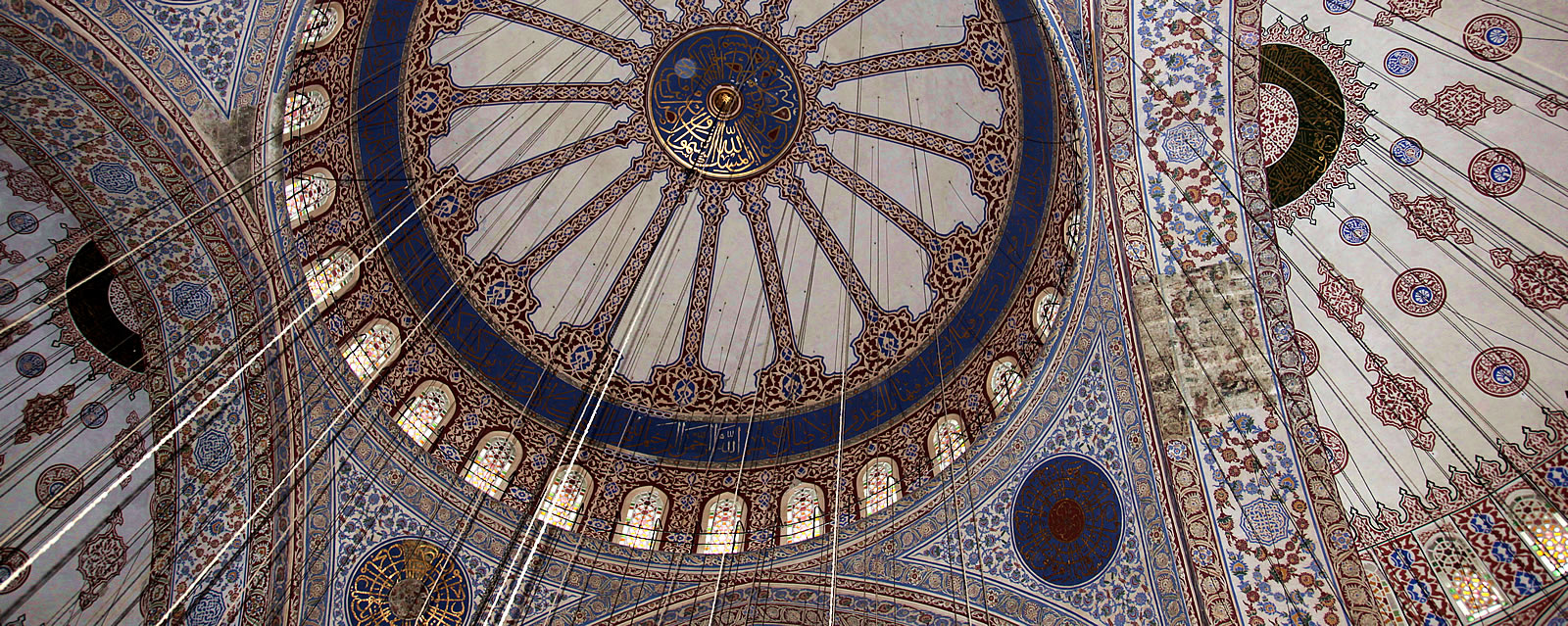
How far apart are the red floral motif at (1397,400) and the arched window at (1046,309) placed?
7.88 ft

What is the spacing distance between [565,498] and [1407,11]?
26.1ft

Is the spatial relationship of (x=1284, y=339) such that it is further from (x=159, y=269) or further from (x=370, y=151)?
(x=159, y=269)

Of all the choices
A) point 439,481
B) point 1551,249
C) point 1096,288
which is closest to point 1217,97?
point 1096,288

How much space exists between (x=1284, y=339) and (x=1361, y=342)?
549mm

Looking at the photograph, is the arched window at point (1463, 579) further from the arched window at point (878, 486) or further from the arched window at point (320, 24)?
the arched window at point (320, 24)

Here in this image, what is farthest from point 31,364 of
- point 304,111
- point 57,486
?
point 304,111

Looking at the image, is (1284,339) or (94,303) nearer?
(1284,339)

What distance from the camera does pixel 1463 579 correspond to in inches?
273

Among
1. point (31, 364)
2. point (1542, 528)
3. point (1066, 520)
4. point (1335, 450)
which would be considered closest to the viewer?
point (1542, 528)

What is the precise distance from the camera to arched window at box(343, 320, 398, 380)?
9277 millimetres

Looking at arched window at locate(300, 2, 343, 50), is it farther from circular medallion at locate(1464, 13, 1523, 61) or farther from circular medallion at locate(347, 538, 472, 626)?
circular medallion at locate(1464, 13, 1523, 61)

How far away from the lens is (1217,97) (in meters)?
7.48

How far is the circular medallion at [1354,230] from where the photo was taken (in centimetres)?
746

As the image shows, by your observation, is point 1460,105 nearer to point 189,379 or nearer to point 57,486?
point 189,379
